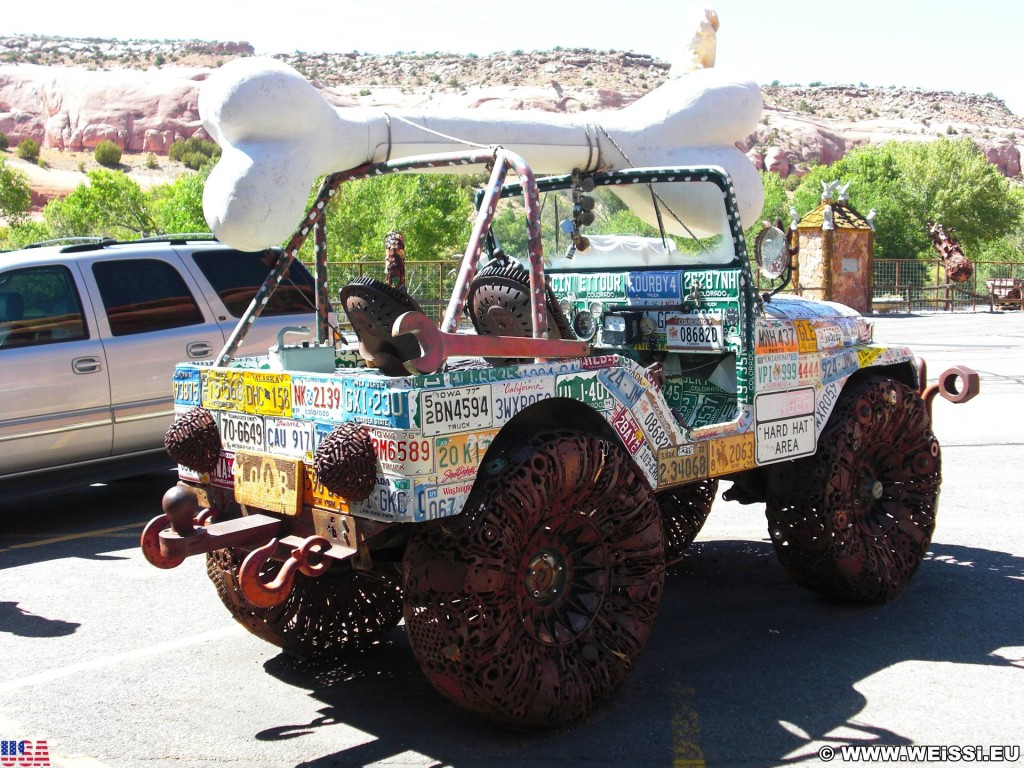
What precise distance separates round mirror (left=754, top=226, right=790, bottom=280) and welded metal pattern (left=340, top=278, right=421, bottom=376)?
78.7 inches

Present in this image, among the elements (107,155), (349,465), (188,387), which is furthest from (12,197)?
(349,465)

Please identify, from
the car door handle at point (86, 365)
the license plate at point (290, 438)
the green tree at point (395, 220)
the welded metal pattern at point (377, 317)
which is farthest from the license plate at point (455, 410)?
the green tree at point (395, 220)

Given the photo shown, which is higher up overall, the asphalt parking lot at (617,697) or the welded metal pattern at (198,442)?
the welded metal pattern at (198,442)

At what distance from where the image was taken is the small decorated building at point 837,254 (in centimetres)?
3641

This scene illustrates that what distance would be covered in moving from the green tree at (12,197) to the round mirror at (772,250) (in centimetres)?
5621

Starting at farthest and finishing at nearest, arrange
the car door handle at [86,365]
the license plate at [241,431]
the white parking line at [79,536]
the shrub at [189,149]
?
the shrub at [189,149] < the car door handle at [86,365] < the white parking line at [79,536] < the license plate at [241,431]

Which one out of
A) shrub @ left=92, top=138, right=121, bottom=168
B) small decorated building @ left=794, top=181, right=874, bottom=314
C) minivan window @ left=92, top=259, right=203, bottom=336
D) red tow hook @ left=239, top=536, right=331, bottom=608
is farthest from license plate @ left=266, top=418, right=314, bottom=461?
shrub @ left=92, top=138, right=121, bottom=168

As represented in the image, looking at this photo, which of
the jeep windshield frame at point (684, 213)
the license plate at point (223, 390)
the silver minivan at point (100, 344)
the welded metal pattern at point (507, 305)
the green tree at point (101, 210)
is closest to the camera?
the license plate at point (223, 390)

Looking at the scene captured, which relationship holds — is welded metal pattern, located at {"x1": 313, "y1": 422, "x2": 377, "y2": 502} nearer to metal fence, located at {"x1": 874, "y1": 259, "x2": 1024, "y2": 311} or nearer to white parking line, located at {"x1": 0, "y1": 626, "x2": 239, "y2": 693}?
white parking line, located at {"x1": 0, "y1": 626, "x2": 239, "y2": 693}

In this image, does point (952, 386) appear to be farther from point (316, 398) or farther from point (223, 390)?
point (223, 390)

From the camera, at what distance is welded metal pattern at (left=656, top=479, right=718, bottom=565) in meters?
6.27

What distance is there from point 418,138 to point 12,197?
188 ft

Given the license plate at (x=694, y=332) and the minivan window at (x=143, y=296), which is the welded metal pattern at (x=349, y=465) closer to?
the license plate at (x=694, y=332)

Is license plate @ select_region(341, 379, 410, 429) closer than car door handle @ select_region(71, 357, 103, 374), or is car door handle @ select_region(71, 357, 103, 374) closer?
license plate @ select_region(341, 379, 410, 429)
